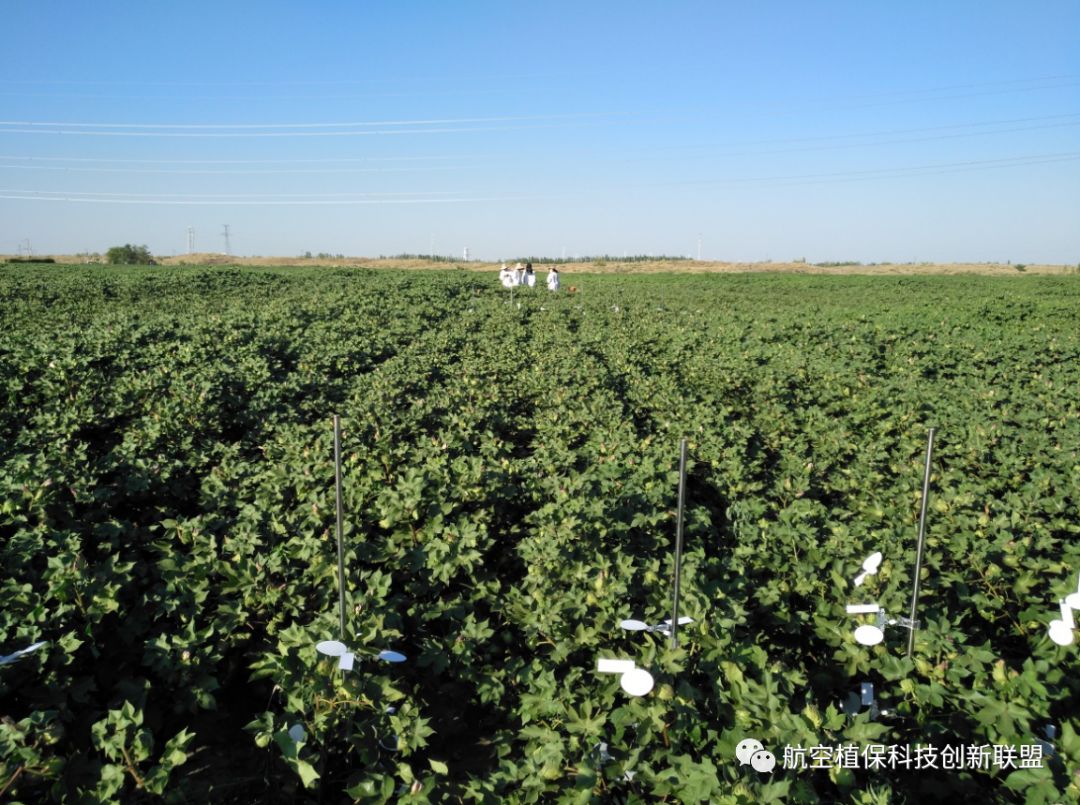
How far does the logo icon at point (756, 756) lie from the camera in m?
2.12

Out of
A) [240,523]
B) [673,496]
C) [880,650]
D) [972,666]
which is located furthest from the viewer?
[673,496]

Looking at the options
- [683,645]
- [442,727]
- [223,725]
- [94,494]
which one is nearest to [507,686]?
[442,727]

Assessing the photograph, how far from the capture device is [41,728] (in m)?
2.29

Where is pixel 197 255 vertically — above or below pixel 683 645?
above

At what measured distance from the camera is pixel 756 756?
213cm

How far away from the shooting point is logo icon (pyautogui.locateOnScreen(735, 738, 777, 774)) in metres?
2.12

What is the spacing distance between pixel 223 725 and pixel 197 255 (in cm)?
6623

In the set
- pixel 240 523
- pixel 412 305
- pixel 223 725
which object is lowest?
pixel 223 725

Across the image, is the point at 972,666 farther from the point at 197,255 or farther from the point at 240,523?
the point at 197,255

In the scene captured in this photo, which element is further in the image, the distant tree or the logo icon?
the distant tree

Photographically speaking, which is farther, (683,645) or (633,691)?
(683,645)

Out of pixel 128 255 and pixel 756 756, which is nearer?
pixel 756 756

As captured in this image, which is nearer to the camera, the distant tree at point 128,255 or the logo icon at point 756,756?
the logo icon at point 756,756

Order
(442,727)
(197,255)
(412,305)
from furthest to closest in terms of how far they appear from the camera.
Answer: (197,255) < (412,305) < (442,727)
